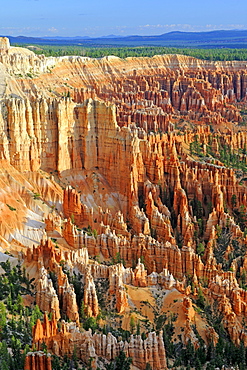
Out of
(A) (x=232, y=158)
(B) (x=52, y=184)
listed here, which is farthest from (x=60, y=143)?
(A) (x=232, y=158)

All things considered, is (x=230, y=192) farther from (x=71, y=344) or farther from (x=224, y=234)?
(x=71, y=344)

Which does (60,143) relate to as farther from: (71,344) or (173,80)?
(173,80)

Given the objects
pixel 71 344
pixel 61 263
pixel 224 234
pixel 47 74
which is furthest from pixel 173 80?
pixel 71 344

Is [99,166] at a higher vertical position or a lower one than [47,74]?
lower

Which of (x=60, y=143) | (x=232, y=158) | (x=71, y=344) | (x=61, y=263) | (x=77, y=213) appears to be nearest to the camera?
(x=71, y=344)

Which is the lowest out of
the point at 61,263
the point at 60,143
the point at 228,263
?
the point at 228,263

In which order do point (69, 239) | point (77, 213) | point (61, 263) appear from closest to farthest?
point (61, 263) < point (69, 239) < point (77, 213)

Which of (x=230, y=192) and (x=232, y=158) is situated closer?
(x=230, y=192)
